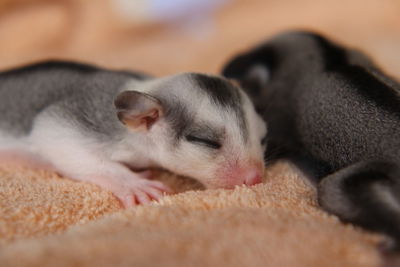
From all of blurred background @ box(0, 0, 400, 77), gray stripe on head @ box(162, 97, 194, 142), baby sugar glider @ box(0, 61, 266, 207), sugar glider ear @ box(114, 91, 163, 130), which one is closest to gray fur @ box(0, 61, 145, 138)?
baby sugar glider @ box(0, 61, 266, 207)

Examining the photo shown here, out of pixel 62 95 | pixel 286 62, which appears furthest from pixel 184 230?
pixel 286 62

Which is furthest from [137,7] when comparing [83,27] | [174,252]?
[174,252]

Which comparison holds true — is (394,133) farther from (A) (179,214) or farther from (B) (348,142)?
(A) (179,214)

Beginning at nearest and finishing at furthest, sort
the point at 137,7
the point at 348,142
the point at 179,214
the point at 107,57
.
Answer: the point at 179,214, the point at 348,142, the point at 107,57, the point at 137,7

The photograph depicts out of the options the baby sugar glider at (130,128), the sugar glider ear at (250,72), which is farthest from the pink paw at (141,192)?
the sugar glider ear at (250,72)

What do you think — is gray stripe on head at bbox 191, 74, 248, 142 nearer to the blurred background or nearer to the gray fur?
the gray fur

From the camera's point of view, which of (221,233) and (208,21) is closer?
(221,233)
